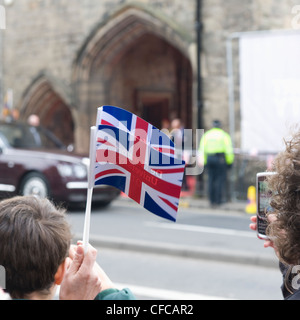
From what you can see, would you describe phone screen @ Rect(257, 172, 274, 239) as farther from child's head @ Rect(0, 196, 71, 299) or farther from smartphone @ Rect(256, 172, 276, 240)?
child's head @ Rect(0, 196, 71, 299)

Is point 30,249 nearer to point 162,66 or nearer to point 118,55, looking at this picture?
point 118,55

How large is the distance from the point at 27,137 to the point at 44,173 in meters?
1.16

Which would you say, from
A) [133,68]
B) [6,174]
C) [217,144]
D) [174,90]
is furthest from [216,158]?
[174,90]

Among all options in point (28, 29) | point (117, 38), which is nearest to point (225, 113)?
point (117, 38)

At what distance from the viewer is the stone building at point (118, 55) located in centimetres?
1408

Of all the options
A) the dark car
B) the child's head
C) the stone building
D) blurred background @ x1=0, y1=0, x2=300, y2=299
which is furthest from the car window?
the child's head

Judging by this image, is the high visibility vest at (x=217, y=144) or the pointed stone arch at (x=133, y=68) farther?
the pointed stone arch at (x=133, y=68)

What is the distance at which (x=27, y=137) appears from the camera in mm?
10992

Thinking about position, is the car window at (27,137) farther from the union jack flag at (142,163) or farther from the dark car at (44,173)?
the union jack flag at (142,163)

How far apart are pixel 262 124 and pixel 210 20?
11.5 feet

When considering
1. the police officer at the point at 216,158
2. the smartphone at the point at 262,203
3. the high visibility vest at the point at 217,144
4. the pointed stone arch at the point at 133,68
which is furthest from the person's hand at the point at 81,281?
the pointed stone arch at the point at 133,68

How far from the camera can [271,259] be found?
20.7 feet

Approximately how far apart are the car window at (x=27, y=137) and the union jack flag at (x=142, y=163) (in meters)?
9.08

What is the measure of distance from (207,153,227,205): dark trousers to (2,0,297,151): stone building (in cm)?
248
